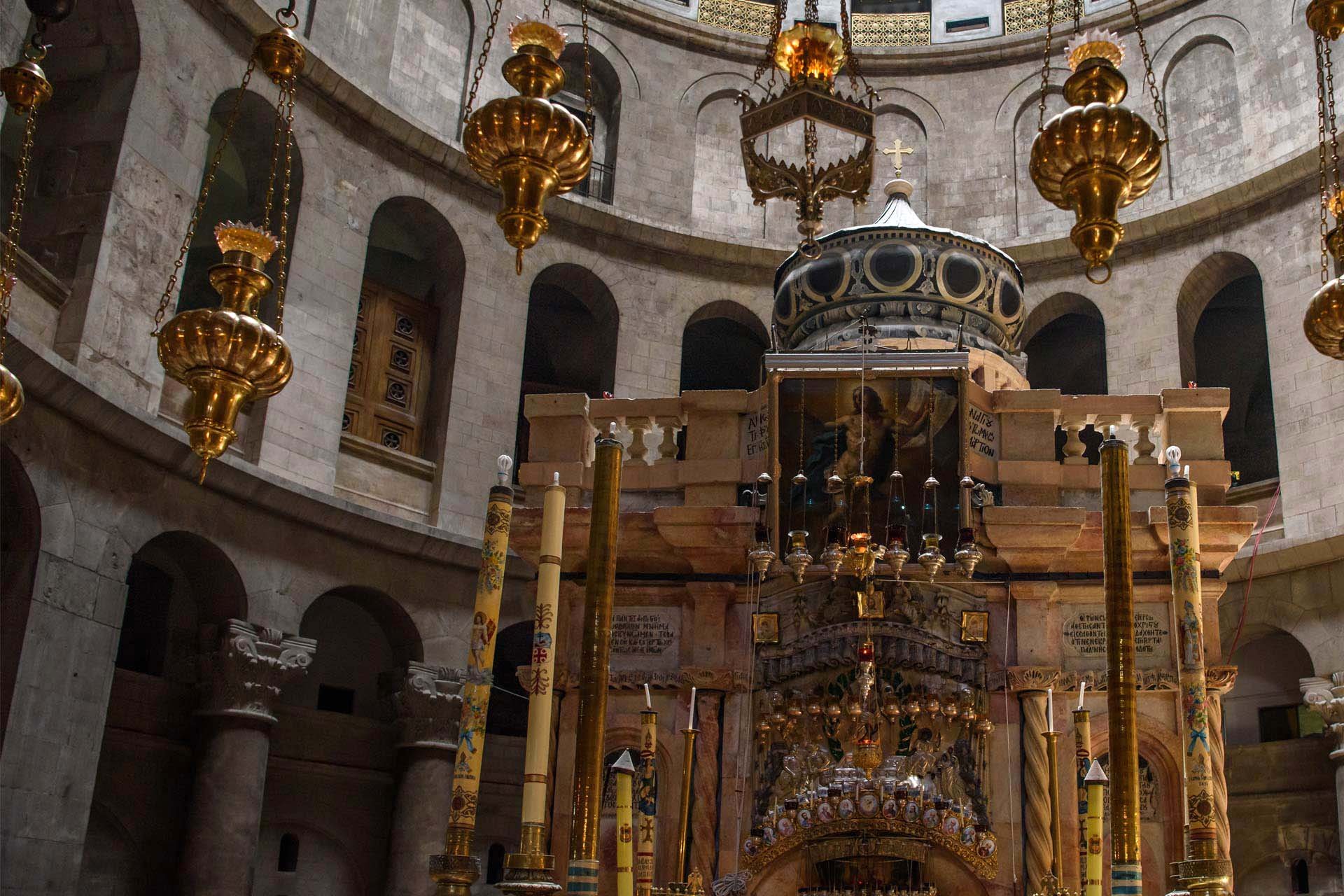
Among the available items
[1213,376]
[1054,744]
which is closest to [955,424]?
[1054,744]

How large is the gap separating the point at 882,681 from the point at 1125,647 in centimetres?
325

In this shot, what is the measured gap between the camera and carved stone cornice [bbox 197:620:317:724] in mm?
15047

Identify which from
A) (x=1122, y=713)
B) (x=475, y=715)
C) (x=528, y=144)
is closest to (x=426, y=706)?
(x=475, y=715)

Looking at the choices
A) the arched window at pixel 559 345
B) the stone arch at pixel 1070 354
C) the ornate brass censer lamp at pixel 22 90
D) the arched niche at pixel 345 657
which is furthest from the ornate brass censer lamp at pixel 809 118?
the stone arch at pixel 1070 354

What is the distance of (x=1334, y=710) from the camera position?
50.6 ft

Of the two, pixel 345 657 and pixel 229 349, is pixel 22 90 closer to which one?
pixel 229 349

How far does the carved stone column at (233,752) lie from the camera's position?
47.1ft

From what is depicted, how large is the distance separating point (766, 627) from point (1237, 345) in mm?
13856

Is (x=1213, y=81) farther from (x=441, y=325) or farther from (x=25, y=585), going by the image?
(x=25, y=585)

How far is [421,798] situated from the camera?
649 inches

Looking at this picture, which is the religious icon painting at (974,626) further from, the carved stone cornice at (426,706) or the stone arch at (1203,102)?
the stone arch at (1203,102)

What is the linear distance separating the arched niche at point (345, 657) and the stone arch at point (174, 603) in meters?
1.51

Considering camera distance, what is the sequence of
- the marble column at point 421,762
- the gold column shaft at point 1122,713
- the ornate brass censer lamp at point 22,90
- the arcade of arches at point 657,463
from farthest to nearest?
1. the marble column at point 421,762
2. the arcade of arches at point 657,463
3. the ornate brass censer lamp at point 22,90
4. the gold column shaft at point 1122,713

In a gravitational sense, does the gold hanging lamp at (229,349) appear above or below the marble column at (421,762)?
above
